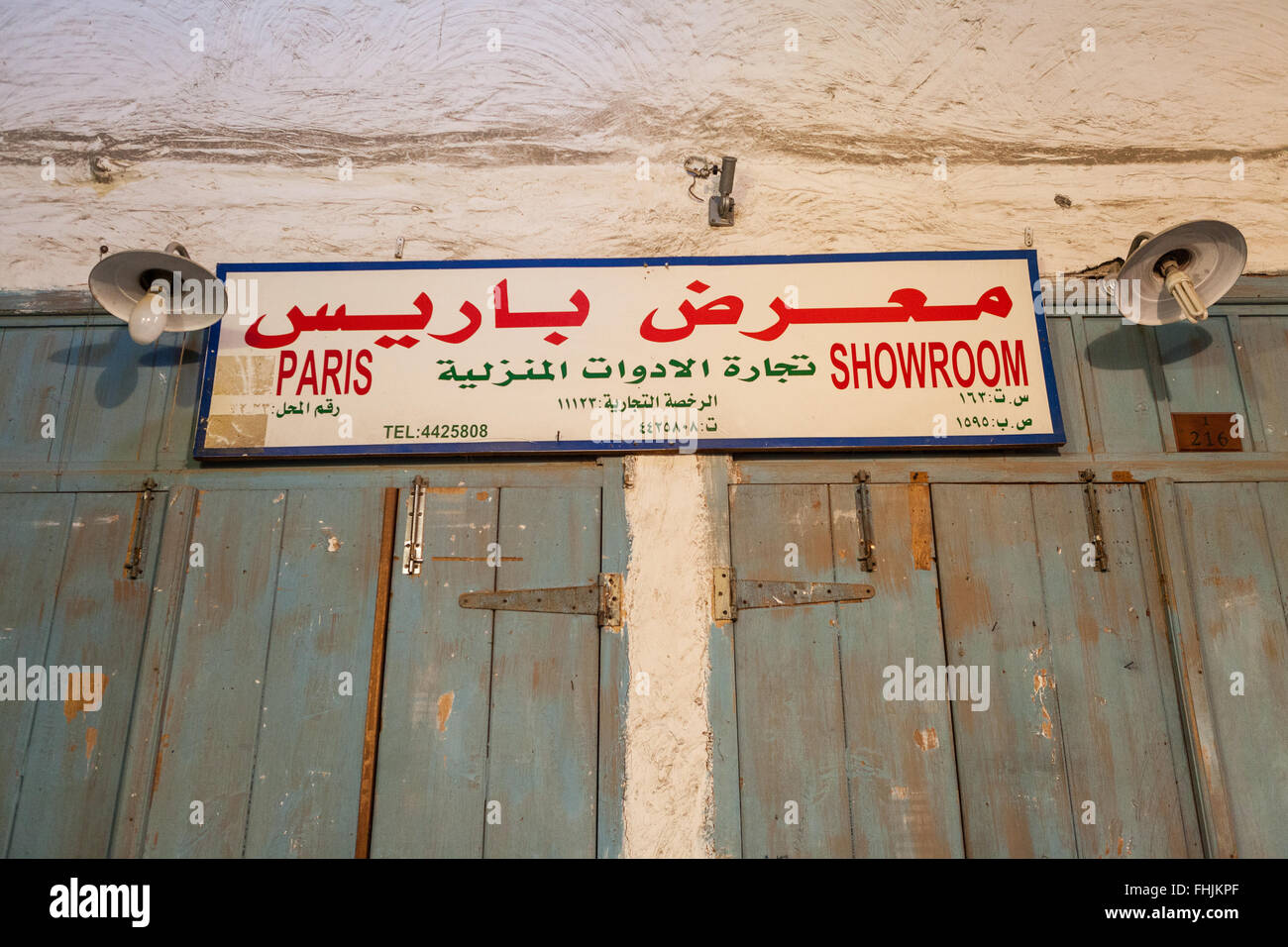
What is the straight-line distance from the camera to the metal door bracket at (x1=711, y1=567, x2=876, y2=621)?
10.2 feet

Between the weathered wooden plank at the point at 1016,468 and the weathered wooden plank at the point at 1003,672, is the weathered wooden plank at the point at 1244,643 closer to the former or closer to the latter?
the weathered wooden plank at the point at 1016,468

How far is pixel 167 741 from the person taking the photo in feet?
9.80

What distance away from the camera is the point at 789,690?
9.96ft

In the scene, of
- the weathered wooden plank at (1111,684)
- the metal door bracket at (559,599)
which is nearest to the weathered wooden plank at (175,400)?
the metal door bracket at (559,599)

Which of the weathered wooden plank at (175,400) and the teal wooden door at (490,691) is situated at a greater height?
the weathered wooden plank at (175,400)

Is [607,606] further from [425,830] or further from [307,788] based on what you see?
[307,788]

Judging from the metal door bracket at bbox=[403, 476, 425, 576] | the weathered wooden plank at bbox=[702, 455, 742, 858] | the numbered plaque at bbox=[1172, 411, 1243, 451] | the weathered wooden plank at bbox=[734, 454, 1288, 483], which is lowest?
the weathered wooden plank at bbox=[702, 455, 742, 858]

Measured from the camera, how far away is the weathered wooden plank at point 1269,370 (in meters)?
3.36

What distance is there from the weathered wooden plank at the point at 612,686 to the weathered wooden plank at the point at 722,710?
0.98 feet

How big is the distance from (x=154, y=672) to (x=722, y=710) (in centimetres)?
194

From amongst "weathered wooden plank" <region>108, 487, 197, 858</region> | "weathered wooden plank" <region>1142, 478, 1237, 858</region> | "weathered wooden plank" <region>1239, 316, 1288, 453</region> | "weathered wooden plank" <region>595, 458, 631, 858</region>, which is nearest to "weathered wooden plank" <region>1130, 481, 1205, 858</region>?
"weathered wooden plank" <region>1142, 478, 1237, 858</region>

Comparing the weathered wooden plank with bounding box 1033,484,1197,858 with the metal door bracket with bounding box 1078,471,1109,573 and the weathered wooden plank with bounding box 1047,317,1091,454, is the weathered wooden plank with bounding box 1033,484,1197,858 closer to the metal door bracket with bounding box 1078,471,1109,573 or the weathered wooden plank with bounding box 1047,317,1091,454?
the metal door bracket with bounding box 1078,471,1109,573

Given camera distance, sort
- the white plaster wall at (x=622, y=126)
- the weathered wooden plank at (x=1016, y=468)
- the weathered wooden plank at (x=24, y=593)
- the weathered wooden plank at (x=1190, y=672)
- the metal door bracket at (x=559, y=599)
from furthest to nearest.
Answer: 1. the white plaster wall at (x=622, y=126)
2. the weathered wooden plank at (x=1016, y=468)
3. the metal door bracket at (x=559, y=599)
4. the weathered wooden plank at (x=24, y=593)
5. the weathered wooden plank at (x=1190, y=672)
